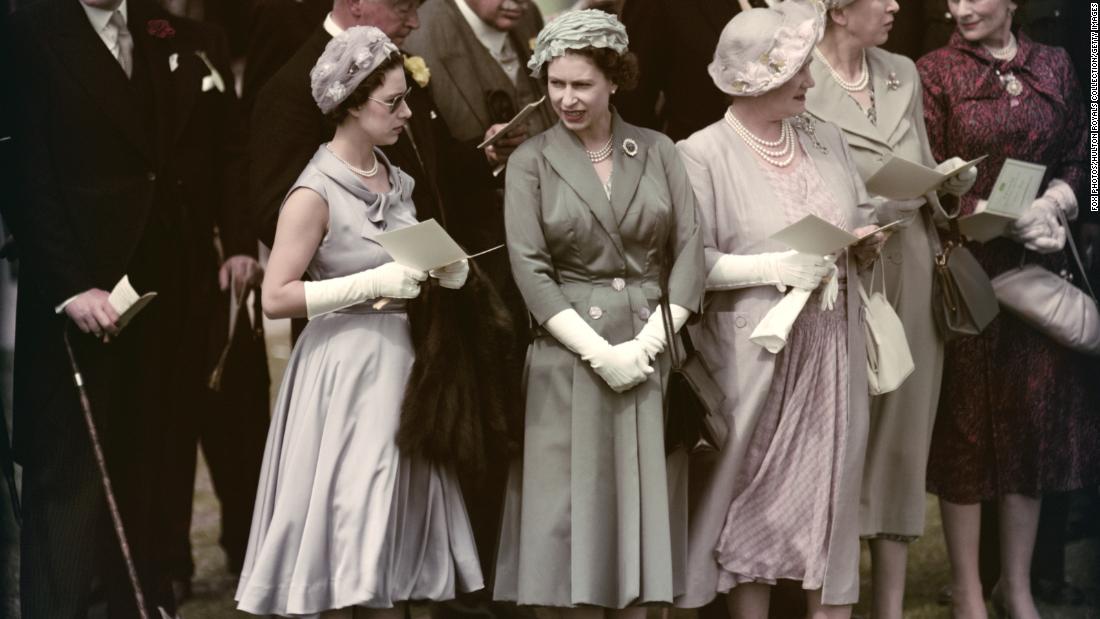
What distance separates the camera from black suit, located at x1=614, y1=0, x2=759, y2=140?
21.2 feet

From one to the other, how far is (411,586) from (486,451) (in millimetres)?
486

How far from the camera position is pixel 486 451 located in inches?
218

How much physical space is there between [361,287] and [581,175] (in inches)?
31.3

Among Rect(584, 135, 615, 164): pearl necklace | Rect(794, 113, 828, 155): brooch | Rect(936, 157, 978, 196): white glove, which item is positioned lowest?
Rect(936, 157, 978, 196): white glove

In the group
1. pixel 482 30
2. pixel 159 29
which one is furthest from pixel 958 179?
pixel 159 29

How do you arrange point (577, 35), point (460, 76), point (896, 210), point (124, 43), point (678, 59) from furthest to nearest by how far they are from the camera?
point (678, 59)
point (460, 76)
point (896, 210)
point (124, 43)
point (577, 35)

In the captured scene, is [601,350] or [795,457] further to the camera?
[795,457]

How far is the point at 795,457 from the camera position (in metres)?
5.72

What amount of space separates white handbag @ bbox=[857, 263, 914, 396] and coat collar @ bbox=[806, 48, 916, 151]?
1.85 ft

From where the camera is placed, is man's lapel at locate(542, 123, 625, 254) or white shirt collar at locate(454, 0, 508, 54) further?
white shirt collar at locate(454, 0, 508, 54)

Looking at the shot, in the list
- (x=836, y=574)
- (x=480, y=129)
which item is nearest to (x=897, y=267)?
(x=836, y=574)

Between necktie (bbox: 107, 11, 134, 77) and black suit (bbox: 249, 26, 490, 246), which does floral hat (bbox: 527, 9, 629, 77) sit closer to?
black suit (bbox: 249, 26, 490, 246)

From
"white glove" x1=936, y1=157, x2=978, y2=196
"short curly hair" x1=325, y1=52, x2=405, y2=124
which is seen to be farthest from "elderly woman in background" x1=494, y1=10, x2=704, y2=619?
"white glove" x1=936, y1=157, x2=978, y2=196

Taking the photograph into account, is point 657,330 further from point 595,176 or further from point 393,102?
point 393,102
